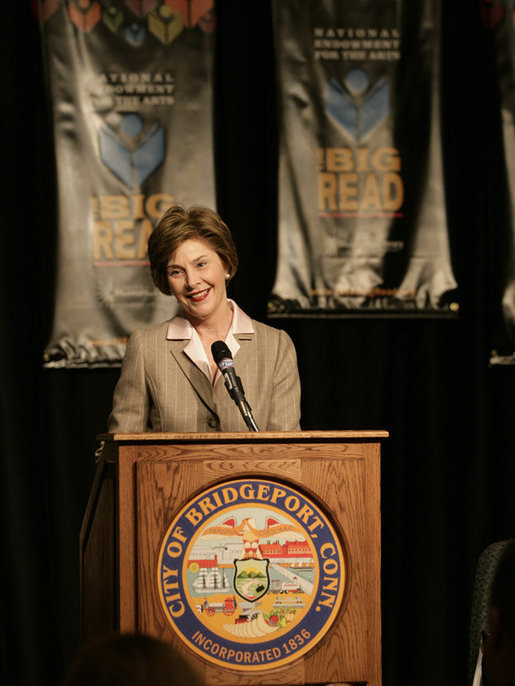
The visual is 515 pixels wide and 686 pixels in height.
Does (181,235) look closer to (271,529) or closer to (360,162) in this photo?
(271,529)

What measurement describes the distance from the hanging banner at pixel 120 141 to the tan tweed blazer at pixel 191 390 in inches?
45.1

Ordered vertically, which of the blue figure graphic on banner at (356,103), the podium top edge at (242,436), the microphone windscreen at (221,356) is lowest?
the podium top edge at (242,436)

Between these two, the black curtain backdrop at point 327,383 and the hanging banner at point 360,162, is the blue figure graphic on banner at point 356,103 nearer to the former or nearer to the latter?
the hanging banner at point 360,162

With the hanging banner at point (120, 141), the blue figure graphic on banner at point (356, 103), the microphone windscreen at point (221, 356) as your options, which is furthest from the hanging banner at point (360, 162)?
the microphone windscreen at point (221, 356)

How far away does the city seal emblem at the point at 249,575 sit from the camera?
1875 millimetres

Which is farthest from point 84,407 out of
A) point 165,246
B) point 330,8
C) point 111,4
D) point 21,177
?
point 330,8

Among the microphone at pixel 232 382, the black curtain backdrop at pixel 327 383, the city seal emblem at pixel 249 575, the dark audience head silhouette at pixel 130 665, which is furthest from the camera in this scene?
the black curtain backdrop at pixel 327 383

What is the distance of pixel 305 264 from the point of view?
377 cm

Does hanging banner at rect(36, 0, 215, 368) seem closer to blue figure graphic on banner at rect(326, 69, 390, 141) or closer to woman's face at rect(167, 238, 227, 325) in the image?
blue figure graphic on banner at rect(326, 69, 390, 141)

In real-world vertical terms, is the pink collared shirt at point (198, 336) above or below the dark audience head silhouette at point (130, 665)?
above

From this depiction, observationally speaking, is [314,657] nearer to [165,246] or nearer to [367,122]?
[165,246]

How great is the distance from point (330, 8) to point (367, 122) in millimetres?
491

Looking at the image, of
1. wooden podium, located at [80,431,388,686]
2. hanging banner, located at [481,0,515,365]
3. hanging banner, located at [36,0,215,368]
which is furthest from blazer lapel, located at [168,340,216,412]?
hanging banner, located at [481,0,515,365]

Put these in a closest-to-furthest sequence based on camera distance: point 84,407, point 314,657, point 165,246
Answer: point 314,657 → point 165,246 → point 84,407
